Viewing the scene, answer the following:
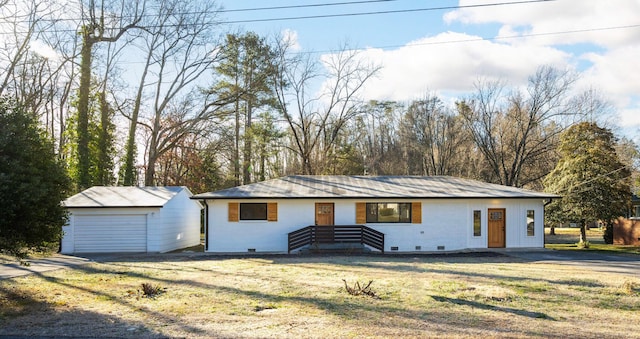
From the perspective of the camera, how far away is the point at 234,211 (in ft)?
65.9

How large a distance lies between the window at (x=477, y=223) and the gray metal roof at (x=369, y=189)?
2.96 feet

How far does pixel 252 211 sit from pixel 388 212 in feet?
18.4

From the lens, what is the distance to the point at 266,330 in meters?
7.04

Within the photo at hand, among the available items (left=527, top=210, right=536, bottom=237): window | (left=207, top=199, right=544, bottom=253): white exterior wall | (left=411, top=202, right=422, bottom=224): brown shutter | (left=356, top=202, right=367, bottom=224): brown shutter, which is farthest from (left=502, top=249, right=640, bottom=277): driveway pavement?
(left=356, top=202, right=367, bottom=224): brown shutter

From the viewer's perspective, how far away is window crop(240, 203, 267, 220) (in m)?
20.2

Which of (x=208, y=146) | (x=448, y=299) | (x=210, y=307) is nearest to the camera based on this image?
(x=210, y=307)

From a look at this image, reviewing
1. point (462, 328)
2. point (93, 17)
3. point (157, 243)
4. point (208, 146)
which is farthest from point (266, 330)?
point (208, 146)

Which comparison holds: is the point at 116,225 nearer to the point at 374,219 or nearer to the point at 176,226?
the point at 176,226

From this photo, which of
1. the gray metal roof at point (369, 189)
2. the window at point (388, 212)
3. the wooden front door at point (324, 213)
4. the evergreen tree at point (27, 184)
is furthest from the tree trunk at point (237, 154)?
the evergreen tree at point (27, 184)

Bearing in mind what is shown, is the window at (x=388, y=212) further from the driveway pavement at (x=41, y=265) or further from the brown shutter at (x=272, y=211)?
the driveway pavement at (x=41, y=265)

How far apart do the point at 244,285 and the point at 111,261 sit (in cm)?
777

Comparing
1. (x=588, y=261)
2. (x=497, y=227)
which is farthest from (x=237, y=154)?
(x=588, y=261)

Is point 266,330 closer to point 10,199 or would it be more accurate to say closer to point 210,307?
point 210,307

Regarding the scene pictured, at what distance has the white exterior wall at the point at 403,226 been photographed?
66.0 feet
